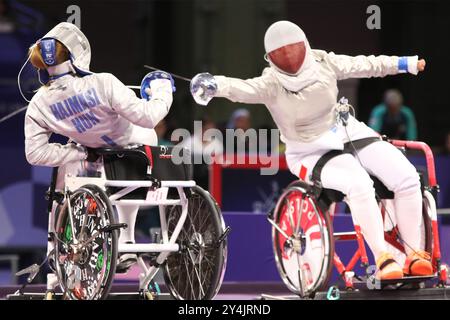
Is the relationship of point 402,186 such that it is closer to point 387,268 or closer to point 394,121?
point 387,268

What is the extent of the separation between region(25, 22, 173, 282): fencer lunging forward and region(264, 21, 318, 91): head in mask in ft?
1.95

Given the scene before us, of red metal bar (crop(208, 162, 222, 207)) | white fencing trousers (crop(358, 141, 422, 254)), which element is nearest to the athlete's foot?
white fencing trousers (crop(358, 141, 422, 254))

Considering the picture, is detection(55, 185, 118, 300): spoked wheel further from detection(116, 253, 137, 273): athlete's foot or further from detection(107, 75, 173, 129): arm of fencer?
detection(107, 75, 173, 129): arm of fencer

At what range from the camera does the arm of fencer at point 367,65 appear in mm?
6254

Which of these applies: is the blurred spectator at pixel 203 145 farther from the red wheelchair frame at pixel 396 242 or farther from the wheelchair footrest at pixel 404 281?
the wheelchair footrest at pixel 404 281

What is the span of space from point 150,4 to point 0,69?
2468 millimetres

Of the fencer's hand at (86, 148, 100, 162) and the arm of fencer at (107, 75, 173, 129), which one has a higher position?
the arm of fencer at (107, 75, 173, 129)

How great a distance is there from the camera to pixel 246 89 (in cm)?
609

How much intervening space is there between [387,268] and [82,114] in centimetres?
163

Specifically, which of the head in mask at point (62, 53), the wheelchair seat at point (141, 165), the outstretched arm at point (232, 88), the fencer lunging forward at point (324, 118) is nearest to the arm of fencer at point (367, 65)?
the fencer lunging forward at point (324, 118)

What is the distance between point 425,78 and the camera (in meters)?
12.1

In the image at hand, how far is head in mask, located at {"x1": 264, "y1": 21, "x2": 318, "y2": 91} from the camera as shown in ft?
20.1
